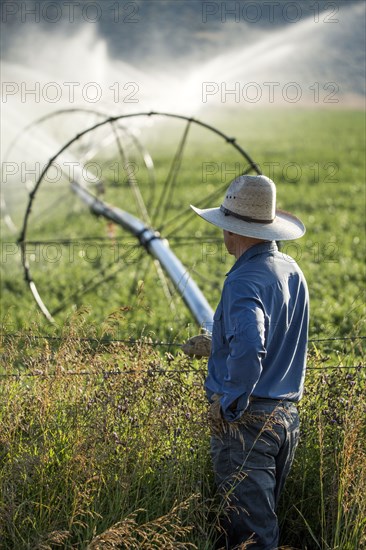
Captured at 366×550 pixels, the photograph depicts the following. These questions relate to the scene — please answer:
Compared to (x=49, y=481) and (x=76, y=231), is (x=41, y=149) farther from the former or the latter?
(x=49, y=481)

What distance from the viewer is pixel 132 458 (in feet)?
11.3

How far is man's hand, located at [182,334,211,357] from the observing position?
11.9ft

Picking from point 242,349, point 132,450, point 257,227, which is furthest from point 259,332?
point 132,450

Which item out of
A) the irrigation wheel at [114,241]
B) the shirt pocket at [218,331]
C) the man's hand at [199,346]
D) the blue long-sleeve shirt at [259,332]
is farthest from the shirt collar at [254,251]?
the irrigation wheel at [114,241]

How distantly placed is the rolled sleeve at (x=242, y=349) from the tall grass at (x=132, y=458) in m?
0.30

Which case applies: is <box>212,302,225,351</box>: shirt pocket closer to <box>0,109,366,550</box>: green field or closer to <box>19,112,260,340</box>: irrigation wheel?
<box>0,109,366,550</box>: green field

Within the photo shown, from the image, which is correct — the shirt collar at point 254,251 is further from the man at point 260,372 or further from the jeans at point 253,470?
the jeans at point 253,470

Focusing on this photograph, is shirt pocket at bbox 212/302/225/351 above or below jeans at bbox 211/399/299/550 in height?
above

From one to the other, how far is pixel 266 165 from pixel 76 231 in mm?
8025

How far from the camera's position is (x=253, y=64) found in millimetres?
9344

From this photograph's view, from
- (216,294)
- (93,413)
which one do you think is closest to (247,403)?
(93,413)

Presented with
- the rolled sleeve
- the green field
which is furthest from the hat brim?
the green field

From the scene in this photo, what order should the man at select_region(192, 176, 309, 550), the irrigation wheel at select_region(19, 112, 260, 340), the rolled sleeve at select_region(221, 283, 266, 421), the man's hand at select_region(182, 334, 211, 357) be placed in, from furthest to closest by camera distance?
1. the irrigation wheel at select_region(19, 112, 260, 340)
2. the man's hand at select_region(182, 334, 211, 357)
3. the man at select_region(192, 176, 309, 550)
4. the rolled sleeve at select_region(221, 283, 266, 421)

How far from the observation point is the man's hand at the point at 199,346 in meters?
3.63
